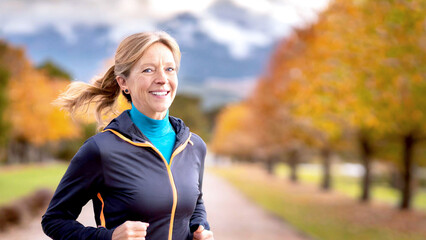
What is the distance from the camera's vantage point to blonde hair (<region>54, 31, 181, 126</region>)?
207 centimetres

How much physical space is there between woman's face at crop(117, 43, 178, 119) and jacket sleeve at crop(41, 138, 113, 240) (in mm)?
290

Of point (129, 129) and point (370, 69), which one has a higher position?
point (370, 69)

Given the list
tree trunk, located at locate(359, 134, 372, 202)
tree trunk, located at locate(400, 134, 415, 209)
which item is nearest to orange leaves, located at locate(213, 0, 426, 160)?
tree trunk, located at locate(400, 134, 415, 209)

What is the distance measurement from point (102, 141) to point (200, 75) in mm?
179077

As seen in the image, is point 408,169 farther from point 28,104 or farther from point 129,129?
point 28,104

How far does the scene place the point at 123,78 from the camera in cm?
220

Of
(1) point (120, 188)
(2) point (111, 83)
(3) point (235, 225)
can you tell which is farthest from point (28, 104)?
(1) point (120, 188)

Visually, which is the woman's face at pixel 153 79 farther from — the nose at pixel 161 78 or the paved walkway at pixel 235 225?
the paved walkway at pixel 235 225

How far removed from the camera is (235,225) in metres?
12.5

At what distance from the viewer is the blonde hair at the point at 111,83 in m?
2.07

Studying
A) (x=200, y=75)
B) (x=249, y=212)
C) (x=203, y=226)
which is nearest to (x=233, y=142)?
(x=249, y=212)

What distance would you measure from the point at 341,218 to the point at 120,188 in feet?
42.4

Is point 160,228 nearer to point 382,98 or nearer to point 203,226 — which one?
point 203,226

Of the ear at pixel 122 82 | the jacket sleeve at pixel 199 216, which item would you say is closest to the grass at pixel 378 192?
the jacket sleeve at pixel 199 216
